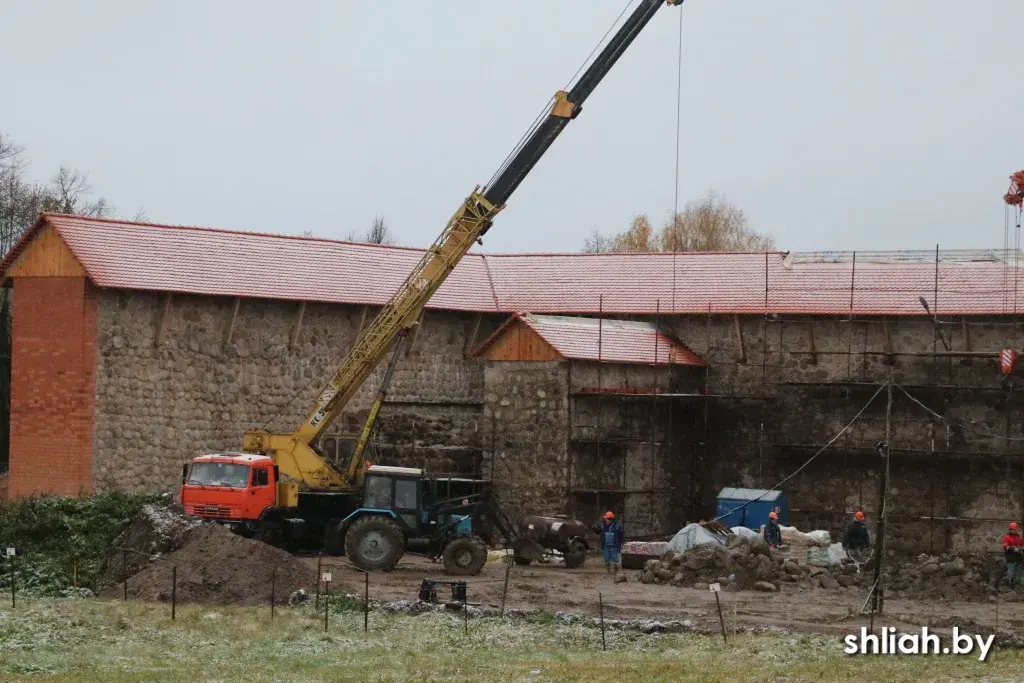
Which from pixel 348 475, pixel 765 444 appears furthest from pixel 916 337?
pixel 348 475

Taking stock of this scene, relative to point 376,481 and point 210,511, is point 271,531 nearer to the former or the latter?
point 210,511

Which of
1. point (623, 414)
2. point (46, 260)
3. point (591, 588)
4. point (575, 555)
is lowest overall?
point (591, 588)

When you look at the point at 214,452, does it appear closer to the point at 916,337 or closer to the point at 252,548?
the point at 252,548

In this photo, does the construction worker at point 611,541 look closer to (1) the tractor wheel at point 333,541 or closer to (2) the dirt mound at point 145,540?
(1) the tractor wheel at point 333,541

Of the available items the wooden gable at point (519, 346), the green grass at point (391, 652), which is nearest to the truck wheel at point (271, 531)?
the green grass at point (391, 652)

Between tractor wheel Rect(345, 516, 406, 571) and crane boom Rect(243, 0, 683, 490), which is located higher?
crane boom Rect(243, 0, 683, 490)

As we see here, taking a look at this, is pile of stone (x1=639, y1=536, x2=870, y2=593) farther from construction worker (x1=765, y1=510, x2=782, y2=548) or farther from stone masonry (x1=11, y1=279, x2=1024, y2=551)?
stone masonry (x1=11, y1=279, x2=1024, y2=551)

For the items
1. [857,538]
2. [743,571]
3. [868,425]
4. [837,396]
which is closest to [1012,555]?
[857,538]

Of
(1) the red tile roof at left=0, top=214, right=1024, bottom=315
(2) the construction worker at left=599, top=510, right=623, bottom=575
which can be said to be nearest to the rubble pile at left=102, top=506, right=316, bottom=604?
(2) the construction worker at left=599, top=510, right=623, bottom=575

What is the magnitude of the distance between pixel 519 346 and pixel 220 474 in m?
8.02

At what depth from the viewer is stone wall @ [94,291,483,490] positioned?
109 feet

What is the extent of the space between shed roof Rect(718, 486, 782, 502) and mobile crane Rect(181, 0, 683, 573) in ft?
18.1

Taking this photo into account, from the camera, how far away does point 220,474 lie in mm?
29062

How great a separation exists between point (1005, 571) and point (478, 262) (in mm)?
16582
